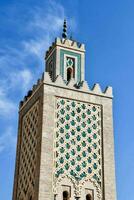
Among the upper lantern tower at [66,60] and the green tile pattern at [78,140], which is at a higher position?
the upper lantern tower at [66,60]

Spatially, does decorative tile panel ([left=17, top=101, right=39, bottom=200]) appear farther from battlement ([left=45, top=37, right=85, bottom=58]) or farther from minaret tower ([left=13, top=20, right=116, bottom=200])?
battlement ([left=45, top=37, right=85, bottom=58])

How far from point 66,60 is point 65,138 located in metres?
3.12

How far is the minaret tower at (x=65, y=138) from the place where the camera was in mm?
13117

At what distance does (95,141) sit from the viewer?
1425 centimetres

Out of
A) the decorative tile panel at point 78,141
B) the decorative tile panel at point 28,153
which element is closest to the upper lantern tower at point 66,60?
the decorative tile panel at point 78,141

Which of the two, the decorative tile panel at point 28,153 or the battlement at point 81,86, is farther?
the battlement at point 81,86

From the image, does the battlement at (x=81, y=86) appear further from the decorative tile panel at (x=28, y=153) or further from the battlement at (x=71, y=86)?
the decorative tile panel at (x=28, y=153)

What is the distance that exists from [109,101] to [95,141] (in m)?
1.61

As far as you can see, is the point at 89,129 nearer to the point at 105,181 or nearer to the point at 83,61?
the point at 105,181

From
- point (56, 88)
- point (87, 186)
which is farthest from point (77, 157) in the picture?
point (56, 88)

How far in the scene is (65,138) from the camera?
13.7 metres

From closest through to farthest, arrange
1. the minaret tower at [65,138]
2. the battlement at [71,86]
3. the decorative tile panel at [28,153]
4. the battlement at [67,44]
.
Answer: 1. the minaret tower at [65,138]
2. the decorative tile panel at [28,153]
3. the battlement at [71,86]
4. the battlement at [67,44]

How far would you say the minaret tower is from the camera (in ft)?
43.0

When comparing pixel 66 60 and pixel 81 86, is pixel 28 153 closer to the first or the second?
pixel 81 86
